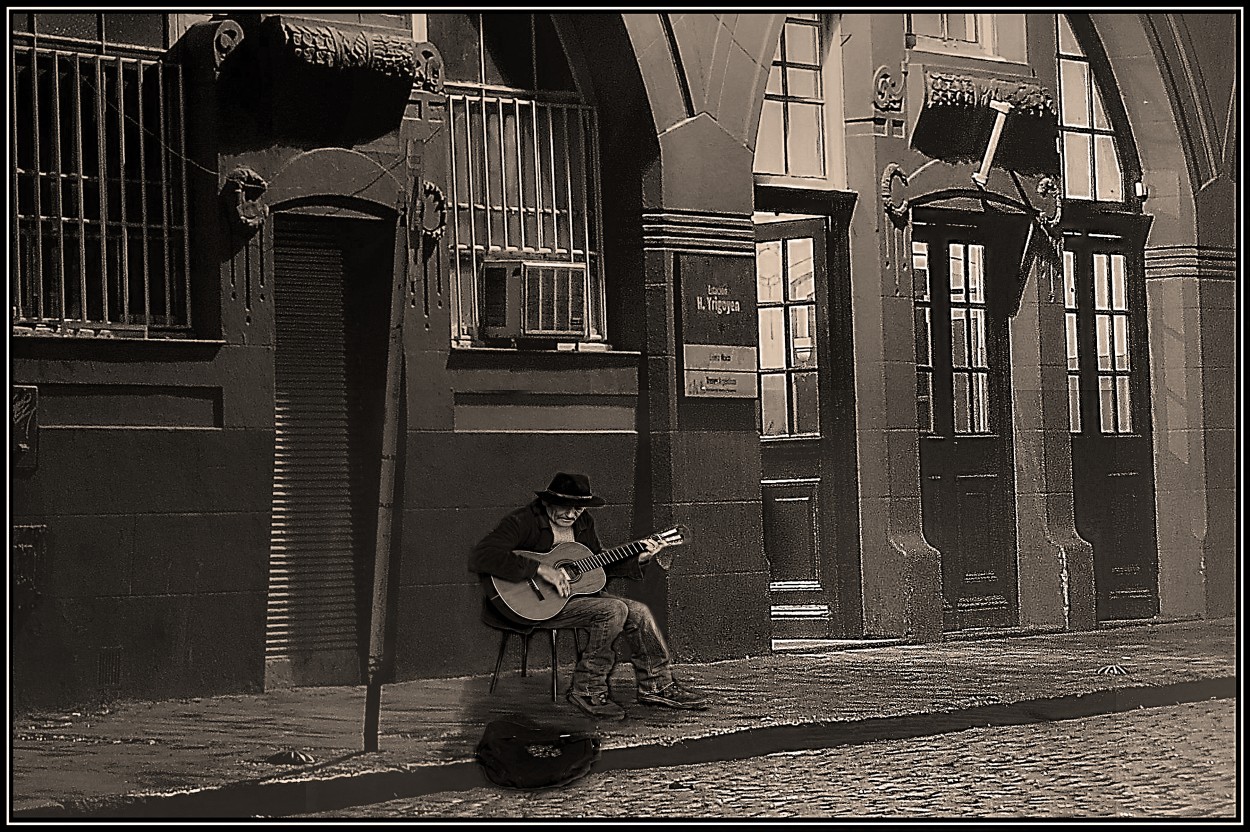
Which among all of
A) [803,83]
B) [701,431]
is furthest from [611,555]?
[803,83]

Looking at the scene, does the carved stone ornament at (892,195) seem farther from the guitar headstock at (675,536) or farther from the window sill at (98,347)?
the window sill at (98,347)

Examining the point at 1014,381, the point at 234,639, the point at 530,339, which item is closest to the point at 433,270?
the point at 530,339

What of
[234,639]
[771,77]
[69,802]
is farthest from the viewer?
[771,77]

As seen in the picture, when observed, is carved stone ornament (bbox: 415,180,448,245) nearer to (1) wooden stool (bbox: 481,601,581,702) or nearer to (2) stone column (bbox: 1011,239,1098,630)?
(1) wooden stool (bbox: 481,601,581,702)

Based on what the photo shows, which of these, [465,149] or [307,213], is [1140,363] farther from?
[307,213]

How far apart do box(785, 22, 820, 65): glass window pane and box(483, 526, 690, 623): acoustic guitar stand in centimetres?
254

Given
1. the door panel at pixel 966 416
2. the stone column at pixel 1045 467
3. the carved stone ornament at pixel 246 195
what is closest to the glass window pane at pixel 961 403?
the door panel at pixel 966 416

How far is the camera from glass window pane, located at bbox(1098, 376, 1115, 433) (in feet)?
29.3

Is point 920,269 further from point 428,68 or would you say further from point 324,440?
point 324,440

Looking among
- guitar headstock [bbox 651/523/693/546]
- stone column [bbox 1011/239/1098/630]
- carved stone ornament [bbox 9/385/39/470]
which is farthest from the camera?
stone column [bbox 1011/239/1098/630]

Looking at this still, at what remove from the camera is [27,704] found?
6.91 m

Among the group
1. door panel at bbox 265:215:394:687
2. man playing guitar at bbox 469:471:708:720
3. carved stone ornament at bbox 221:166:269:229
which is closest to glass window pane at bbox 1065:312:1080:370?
man playing guitar at bbox 469:471:708:720

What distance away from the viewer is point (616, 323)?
26.1 feet
